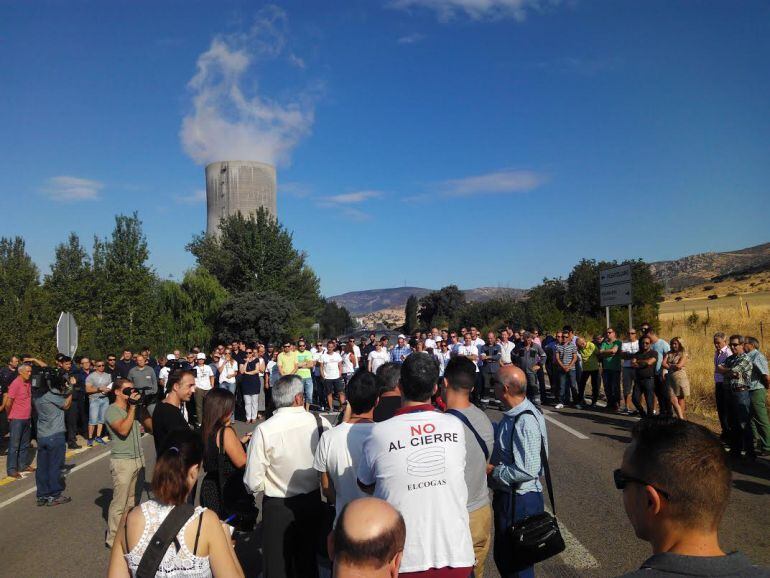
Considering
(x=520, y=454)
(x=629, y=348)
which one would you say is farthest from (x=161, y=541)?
(x=629, y=348)

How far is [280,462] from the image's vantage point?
4.21m

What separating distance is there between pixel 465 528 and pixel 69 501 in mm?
7442

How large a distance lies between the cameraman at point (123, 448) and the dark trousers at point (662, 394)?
9.69m

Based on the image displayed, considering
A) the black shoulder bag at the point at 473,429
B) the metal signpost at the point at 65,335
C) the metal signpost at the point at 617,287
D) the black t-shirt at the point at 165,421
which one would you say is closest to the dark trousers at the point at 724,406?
the black shoulder bag at the point at 473,429

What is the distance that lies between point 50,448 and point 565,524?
698 cm

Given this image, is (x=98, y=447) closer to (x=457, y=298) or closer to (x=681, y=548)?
(x=681, y=548)

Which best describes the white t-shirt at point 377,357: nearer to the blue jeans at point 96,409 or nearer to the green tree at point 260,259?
the blue jeans at point 96,409

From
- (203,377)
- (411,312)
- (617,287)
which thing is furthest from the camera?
(411,312)

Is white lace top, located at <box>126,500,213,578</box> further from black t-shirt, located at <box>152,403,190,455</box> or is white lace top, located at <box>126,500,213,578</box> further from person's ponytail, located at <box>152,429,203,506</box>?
black t-shirt, located at <box>152,403,190,455</box>

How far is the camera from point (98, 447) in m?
13.1

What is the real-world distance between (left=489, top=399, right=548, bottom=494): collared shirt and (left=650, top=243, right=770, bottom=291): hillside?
127m

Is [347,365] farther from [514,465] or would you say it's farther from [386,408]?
[514,465]

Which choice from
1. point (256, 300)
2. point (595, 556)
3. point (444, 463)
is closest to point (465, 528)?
point (444, 463)

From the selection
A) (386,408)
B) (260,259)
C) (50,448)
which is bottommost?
(50,448)
